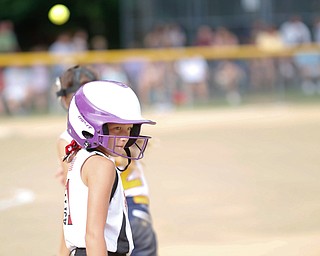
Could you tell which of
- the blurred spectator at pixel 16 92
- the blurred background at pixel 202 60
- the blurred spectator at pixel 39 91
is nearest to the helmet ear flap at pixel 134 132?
the blurred background at pixel 202 60

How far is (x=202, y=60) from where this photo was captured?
21.4 metres

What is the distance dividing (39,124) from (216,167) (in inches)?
286

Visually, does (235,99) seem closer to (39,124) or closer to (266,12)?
(39,124)

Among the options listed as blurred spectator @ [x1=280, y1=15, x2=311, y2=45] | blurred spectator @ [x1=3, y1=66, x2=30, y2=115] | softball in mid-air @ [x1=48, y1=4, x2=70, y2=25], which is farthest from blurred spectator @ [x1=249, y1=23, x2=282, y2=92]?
softball in mid-air @ [x1=48, y1=4, x2=70, y2=25]

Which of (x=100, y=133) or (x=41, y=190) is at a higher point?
(x=100, y=133)

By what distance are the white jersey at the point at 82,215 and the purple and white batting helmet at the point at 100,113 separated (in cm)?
8

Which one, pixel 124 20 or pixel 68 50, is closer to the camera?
pixel 68 50

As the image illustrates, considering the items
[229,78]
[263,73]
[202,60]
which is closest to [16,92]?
[202,60]

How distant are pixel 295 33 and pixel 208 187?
14.2 m

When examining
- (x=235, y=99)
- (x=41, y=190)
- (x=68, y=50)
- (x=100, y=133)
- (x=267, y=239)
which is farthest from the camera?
(x=68, y=50)

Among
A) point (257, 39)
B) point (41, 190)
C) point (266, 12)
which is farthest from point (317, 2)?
point (41, 190)

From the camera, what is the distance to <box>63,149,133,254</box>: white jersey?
12.4 ft

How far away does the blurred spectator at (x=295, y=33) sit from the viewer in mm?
24250

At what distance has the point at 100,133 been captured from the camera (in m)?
3.68
